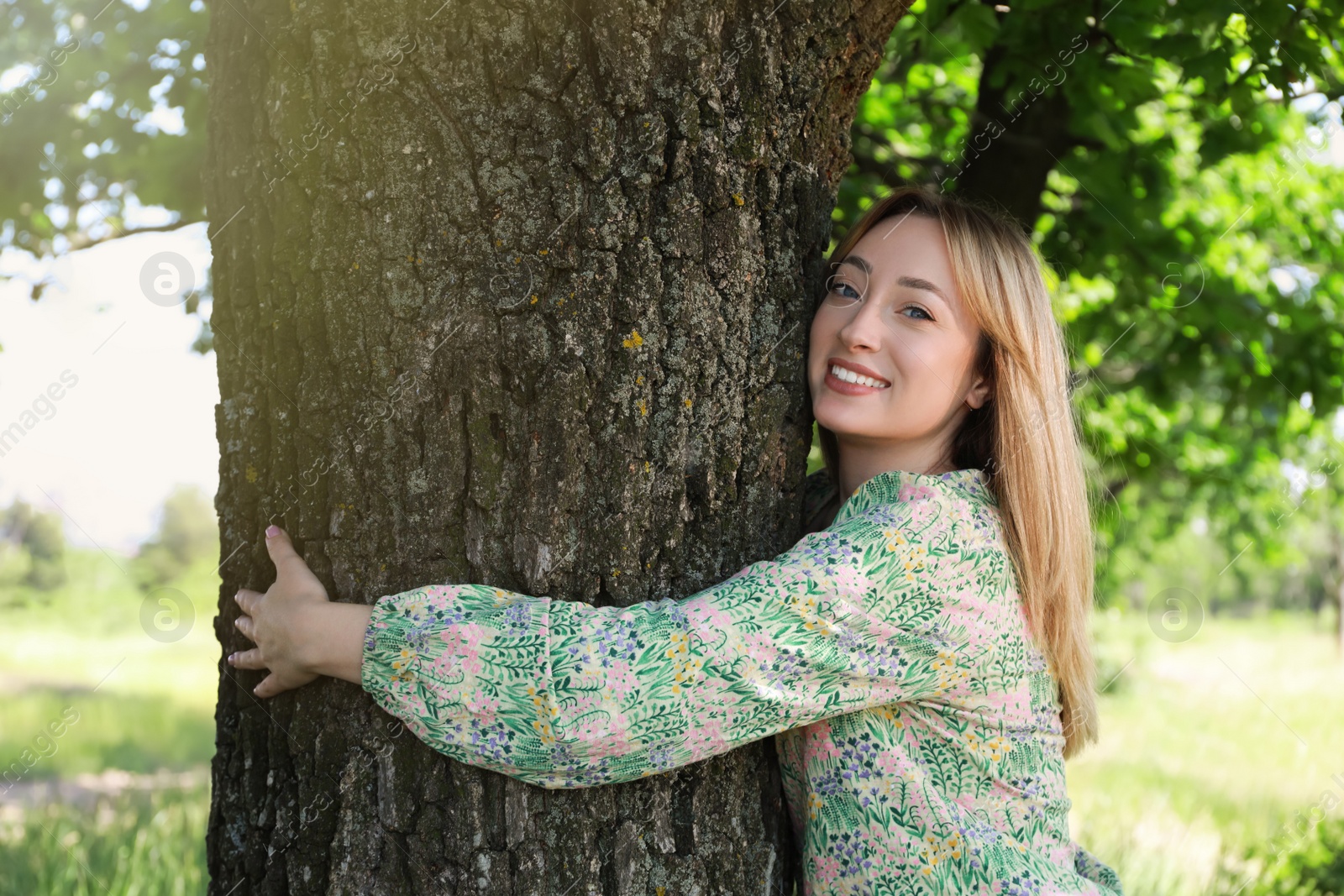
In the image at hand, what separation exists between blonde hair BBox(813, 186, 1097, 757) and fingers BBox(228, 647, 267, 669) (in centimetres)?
118

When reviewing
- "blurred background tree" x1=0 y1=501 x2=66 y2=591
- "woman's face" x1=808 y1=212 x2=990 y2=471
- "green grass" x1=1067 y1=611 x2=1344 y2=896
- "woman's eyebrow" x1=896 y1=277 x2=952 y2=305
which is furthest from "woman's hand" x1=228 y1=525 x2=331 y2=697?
"blurred background tree" x1=0 y1=501 x2=66 y2=591

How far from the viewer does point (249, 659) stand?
1.83m

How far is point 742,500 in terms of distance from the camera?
1890mm

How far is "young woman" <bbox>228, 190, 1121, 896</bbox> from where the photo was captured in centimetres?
162

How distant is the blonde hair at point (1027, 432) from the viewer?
6.60ft

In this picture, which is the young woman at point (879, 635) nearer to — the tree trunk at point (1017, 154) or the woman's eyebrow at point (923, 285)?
the woman's eyebrow at point (923, 285)

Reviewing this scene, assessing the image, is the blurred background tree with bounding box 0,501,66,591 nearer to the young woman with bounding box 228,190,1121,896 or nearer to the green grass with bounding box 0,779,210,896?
the green grass with bounding box 0,779,210,896

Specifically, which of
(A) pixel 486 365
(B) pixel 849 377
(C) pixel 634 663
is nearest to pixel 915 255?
(B) pixel 849 377

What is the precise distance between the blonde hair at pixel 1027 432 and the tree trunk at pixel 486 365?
0.47 meters

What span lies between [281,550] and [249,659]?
0.21m

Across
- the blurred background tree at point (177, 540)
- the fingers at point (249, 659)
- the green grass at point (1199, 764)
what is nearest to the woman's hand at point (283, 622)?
the fingers at point (249, 659)

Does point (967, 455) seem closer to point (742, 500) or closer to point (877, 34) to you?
point (742, 500)

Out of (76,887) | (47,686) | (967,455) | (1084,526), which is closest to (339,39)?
(967,455)

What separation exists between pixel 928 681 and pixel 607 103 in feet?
3.82
